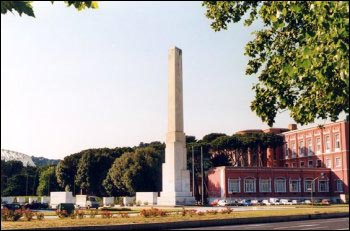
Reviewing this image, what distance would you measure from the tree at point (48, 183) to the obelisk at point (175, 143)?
5861 cm

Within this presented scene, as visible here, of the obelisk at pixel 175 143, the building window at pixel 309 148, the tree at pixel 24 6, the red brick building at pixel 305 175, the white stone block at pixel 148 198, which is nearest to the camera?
the tree at pixel 24 6

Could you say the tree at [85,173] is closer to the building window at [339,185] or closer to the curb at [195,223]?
the building window at [339,185]

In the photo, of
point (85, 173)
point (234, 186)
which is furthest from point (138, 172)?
point (85, 173)

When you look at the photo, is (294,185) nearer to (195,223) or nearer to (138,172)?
(138,172)

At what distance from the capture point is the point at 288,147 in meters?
92.0

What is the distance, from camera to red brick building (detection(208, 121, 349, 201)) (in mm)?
74625

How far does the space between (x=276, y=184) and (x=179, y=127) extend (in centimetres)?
3484

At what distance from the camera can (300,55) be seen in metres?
14.0

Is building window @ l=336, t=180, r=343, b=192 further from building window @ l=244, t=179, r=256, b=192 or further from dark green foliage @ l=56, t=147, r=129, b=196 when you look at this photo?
dark green foliage @ l=56, t=147, r=129, b=196

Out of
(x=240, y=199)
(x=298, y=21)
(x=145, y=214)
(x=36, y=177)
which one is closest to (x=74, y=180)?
(x=36, y=177)

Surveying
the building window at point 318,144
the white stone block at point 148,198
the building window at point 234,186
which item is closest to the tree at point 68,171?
the white stone block at point 148,198

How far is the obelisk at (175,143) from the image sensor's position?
4900 cm

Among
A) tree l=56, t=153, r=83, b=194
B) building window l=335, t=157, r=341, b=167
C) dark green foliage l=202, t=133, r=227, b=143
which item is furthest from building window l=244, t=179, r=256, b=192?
tree l=56, t=153, r=83, b=194

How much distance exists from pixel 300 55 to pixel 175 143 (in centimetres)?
3589
